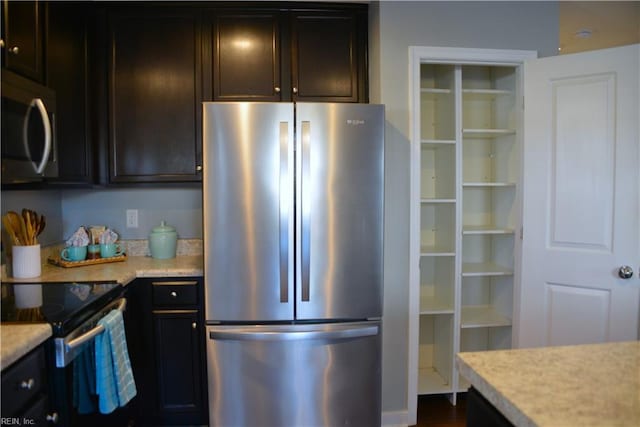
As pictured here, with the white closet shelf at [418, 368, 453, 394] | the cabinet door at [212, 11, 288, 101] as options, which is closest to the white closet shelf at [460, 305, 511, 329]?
the white closet shelf at [418, 368, 453, 394]

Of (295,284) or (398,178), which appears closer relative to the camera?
(295,284)

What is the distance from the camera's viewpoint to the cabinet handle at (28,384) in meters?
1.16

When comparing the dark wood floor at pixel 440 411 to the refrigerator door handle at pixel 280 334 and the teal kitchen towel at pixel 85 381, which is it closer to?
the refrigerator door handle at pixel 280 334

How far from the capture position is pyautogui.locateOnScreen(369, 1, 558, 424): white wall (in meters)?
2.22

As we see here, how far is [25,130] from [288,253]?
1185 mm

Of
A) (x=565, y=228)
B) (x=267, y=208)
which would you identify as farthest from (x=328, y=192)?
(x=565, y=228)

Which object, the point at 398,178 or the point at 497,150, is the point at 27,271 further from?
the point at 497,150

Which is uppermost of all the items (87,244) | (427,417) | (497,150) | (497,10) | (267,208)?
(497,10)

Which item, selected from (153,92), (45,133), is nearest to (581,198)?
(153,92)

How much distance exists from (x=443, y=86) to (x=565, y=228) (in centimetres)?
117

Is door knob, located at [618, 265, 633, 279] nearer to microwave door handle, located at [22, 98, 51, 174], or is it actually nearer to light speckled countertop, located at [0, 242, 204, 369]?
light speckled countertop, located at [0, 242, 204, 369]

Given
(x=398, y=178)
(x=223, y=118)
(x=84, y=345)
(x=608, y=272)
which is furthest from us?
(x=398, y=178)

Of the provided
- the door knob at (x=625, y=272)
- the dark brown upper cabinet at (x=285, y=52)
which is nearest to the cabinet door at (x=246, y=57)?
the dark brown upper cabinet at (x=285, y=52)

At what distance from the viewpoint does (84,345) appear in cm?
149
